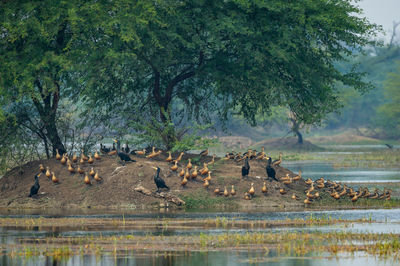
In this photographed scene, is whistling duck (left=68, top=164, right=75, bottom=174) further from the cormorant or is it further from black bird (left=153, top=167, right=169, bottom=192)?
the cormorant

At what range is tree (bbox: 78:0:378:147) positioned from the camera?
33500 mm

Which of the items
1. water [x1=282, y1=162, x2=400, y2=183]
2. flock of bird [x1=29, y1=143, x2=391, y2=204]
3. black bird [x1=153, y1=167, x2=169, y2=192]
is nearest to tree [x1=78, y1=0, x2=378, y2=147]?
flock of bird [x1=29, y1=143, x2=391, y2=204]

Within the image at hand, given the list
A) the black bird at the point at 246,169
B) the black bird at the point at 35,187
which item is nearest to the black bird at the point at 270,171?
the black bird at the point at 246,169

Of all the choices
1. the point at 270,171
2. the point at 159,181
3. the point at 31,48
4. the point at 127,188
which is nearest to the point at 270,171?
the point at 270,171

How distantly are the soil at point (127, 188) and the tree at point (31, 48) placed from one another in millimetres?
3770

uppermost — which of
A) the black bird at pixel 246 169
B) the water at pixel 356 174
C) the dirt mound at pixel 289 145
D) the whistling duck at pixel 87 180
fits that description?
the black bird at pixel 246 169

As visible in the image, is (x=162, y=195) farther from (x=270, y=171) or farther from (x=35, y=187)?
(x=35, y=187)

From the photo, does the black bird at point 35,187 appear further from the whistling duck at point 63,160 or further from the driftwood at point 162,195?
the driftwood at point 162,195

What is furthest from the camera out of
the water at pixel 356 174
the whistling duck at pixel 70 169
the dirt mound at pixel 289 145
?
the dirt mound at pixel 289 145

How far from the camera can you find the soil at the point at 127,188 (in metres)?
30.8

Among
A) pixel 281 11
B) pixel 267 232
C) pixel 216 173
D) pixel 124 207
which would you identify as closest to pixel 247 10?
pixel 281 11

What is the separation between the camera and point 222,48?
1422 inches

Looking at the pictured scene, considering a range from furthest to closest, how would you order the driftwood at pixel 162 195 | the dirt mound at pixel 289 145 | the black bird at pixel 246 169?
the dirt mound at pixel 289 145, the black bird at pixel 246 169, the driftwood at pixel 162 195

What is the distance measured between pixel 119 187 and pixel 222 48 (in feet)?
29.8
